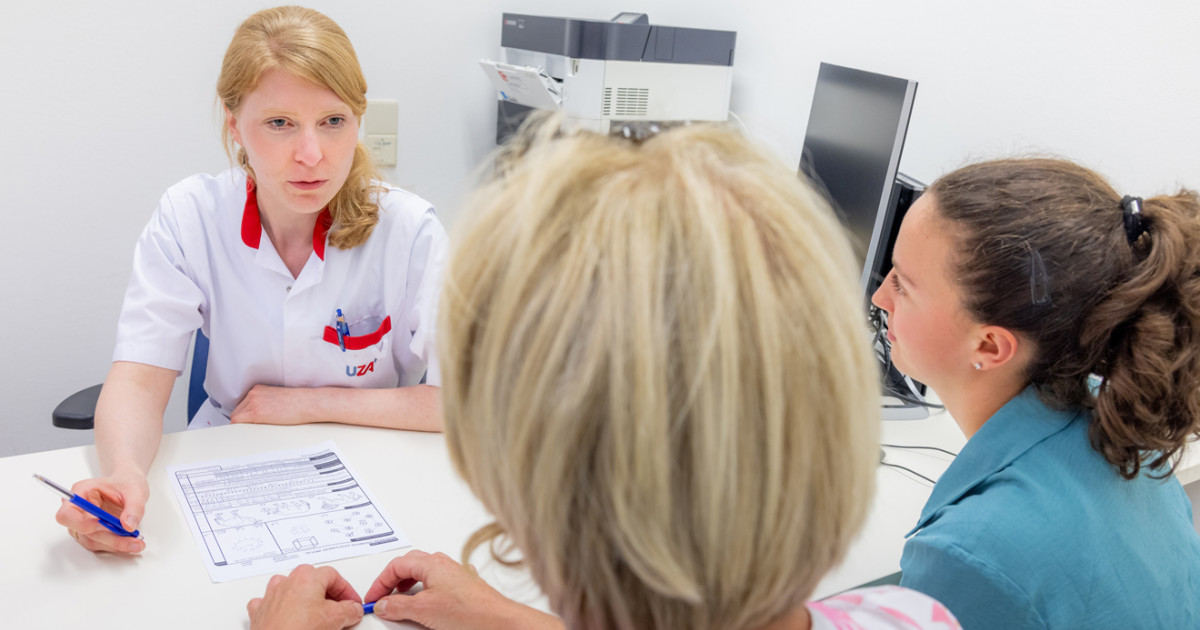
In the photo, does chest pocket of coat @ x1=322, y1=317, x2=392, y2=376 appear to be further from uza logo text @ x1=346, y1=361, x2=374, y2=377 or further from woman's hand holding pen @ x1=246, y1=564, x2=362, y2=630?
woman's hand holding pen @ x1=246, y1=564, x2=362, y2=630

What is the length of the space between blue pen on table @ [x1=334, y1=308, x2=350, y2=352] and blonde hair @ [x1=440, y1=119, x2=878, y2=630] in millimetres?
1062

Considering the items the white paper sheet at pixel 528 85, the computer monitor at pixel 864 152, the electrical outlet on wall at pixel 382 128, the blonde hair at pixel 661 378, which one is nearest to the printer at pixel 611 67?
the white paper sheet at pixel 528 85

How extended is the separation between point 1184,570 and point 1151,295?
30 cm

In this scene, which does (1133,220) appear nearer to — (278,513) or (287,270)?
(278,513)

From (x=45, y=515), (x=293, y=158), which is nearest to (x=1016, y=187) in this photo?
(x=293, y=158)

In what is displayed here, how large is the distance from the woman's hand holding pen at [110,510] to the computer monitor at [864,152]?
1191 millimetres

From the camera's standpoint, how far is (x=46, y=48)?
1930mm

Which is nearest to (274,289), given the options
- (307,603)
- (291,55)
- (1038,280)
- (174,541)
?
(291,55)

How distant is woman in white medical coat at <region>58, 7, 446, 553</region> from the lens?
1.33 metres

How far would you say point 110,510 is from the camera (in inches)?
42.0

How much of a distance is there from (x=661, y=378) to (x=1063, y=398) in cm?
72

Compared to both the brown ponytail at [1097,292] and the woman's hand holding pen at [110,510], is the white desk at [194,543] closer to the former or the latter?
the woman's hand holding pen at [110,510]

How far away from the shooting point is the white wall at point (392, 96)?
162 centimetres

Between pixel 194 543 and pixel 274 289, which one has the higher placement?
pixel 274 289
